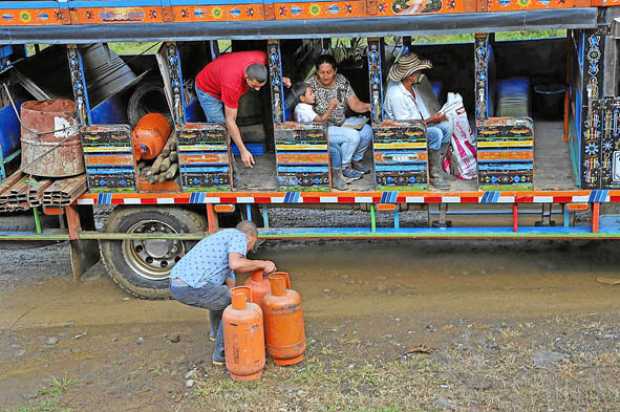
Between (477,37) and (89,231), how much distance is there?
420 centimetres

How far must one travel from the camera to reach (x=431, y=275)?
9.12 meters

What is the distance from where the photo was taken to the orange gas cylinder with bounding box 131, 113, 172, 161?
8945mm

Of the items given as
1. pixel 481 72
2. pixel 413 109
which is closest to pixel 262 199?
pixel 413 109

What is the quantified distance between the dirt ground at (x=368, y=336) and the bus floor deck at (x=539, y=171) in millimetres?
985

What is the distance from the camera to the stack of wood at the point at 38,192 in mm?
8789

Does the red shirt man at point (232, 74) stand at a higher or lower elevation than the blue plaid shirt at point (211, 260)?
higher

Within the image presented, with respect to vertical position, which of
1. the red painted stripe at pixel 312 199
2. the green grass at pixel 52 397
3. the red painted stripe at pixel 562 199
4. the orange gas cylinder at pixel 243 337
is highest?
the red painted stripe at pixel 312 199

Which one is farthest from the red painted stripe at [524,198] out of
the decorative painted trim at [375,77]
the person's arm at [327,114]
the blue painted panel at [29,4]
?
the blue painted panel at [29,4]

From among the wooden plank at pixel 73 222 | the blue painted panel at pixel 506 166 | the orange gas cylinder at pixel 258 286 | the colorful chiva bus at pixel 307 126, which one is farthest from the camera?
the wooden plank at pixel 73 222

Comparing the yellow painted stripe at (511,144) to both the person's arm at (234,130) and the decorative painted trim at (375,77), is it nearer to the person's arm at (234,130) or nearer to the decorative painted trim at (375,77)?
the decorative painted trim at (375,77)

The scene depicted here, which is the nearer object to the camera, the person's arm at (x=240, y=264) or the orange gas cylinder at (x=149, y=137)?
the person's arm at (x=240, y=264)

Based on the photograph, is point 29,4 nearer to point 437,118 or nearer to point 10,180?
point 10,180

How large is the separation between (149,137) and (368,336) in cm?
295

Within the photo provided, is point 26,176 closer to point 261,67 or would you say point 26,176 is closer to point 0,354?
point 0,354
